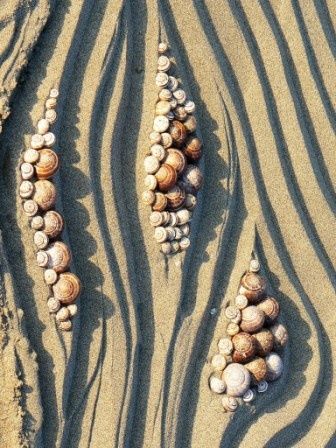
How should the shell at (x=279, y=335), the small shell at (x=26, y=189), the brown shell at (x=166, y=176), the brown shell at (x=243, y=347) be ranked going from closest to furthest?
the small shell at (x=26, y=189) < the brown shell at (x=166, y=176) < the brown shell at (x=243, y=347) < the shell at (x=279, y=335)

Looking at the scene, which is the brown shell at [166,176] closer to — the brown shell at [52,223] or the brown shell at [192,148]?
the brown shell at [192,148]

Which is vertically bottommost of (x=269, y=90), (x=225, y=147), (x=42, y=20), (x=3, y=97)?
(x=225, y=147)

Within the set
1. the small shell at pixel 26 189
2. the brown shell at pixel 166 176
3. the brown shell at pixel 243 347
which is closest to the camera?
the small shell at pixel 26 189

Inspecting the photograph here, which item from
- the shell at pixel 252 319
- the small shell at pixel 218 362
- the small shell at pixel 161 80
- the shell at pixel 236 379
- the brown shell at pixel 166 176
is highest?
the small shell at pixel 161 80

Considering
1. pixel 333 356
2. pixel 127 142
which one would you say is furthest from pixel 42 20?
pixel 333 356

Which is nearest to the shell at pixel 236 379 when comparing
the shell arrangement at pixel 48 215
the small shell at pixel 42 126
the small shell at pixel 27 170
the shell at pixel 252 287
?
the shell at pixel 252 287

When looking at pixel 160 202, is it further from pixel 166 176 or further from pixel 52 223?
pixel 52 223

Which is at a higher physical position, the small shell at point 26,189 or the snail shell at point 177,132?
the snail shell at point 177,132

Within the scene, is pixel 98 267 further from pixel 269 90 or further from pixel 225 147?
pixel 269 90
